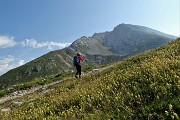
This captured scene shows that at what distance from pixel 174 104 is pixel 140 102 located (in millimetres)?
1645

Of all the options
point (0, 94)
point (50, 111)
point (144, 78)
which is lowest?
point (0, 94)

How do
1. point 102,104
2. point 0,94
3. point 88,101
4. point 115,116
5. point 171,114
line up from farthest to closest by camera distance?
point 0,94 < point 88,101 < point 102,104 < point 115,116 < point 171,114

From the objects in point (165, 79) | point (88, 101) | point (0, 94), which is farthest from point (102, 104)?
point (0, 94)

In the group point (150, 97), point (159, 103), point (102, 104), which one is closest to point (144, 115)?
point (159, 103)

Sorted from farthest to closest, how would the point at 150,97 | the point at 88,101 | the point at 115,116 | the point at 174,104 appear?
the point at 88,101 < the point at 150,97 < the point at 115,116 < the point at 174,104

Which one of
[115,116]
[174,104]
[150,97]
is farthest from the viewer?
[150,97]

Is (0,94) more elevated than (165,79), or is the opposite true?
(165,79)

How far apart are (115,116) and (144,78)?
3646 millimetres

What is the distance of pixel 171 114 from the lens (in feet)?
32.5

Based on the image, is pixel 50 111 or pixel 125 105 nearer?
pixel 125 105

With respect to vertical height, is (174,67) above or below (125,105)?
above

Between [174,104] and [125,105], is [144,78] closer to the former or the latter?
[125,105]

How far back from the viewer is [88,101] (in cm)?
1398

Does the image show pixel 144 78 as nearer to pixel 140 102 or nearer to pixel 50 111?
pixel 140 102
